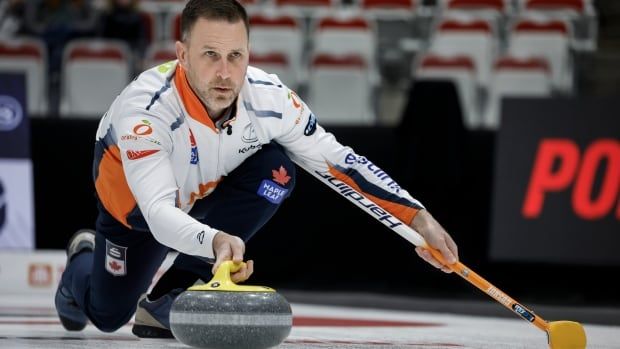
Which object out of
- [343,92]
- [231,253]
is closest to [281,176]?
[231,253]

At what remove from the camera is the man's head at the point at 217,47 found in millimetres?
3096

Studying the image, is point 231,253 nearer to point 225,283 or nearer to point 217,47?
point 225,283

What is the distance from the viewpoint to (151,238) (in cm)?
368

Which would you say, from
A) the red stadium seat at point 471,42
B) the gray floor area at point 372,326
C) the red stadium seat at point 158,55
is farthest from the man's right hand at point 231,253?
the red stadium seat at point 471,42

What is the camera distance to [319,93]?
9211 mm

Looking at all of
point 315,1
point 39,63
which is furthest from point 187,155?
point 315,1

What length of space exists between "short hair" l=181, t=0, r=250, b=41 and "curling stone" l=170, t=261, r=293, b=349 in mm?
771

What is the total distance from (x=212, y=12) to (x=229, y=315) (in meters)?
0.93

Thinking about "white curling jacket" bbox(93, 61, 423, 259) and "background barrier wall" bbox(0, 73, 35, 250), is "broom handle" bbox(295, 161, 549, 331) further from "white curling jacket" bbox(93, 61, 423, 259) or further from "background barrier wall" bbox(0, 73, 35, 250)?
"background barrier wall" bbox(0, 73, 35, 250)

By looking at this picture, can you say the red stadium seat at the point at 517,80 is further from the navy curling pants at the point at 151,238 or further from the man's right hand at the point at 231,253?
the man's right hand at the point at 231,253

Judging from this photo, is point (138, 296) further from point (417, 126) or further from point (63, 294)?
point (417, 126)

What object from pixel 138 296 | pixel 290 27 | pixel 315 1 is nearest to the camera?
pixel 138 296

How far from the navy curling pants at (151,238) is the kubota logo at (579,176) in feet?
9.30

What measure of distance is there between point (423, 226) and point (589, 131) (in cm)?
306
